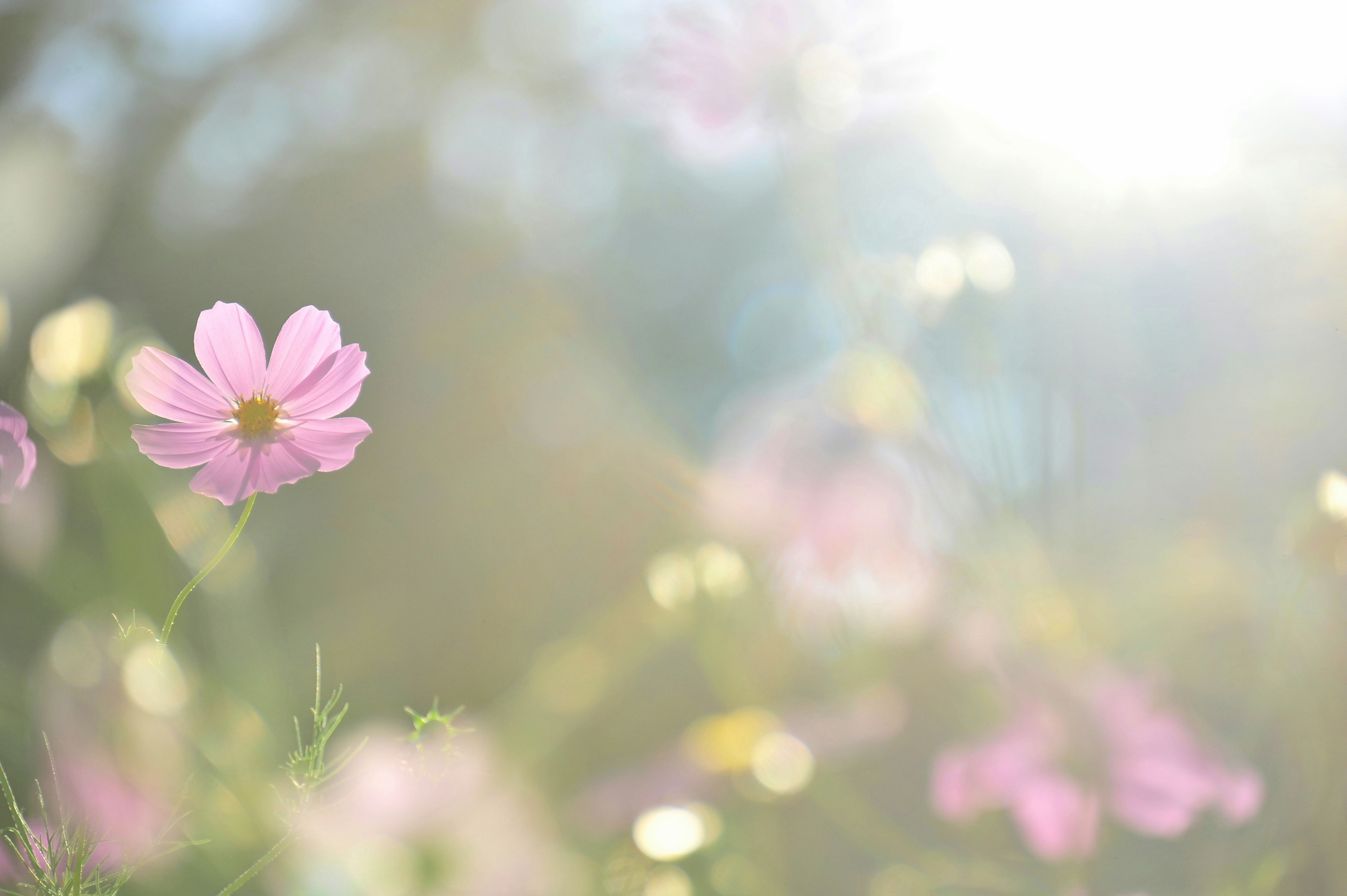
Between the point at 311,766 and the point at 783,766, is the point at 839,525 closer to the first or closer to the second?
the point at 783,766

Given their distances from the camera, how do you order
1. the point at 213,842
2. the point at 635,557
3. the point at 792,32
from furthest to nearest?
the point at 635,557
the point at 792,32
the point at 213,842

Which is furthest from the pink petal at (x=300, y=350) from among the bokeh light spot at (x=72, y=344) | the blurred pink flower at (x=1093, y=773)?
the blurred pink flower at (x=1093, y=773)

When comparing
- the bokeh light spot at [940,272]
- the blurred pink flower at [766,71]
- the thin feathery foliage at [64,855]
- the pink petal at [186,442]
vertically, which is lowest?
the thin feathery foliage at [64,855]

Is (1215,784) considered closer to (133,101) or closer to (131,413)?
(131,413)

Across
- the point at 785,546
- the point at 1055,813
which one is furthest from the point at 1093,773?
the point at 785,546

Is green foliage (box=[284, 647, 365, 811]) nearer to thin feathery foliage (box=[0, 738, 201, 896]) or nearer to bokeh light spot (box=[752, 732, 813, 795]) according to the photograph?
thin feathery foliage (box=[0, 738, 201, 896])

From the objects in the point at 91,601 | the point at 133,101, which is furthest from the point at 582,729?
the point at 133,101

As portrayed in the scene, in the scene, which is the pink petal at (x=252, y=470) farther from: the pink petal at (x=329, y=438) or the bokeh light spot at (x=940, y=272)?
the bokeh light spot at (x=940, y=272)
